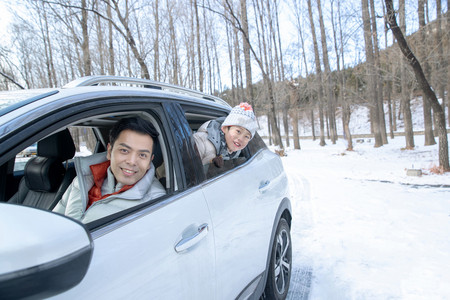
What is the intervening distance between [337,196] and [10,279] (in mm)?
6255

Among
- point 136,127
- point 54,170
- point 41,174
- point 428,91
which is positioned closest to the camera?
point 136,127

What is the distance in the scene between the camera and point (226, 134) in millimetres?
2455

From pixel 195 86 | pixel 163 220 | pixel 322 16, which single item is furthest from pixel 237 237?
pixel 195 86

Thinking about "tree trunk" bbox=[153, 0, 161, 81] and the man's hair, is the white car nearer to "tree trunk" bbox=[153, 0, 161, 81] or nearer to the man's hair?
the man's hair

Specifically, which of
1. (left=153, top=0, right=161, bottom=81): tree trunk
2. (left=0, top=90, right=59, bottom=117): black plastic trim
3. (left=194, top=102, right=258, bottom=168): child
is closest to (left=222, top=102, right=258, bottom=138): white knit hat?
(left=194, top=102, right=258, bottom=168): child

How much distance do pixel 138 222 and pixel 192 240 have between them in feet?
0.94

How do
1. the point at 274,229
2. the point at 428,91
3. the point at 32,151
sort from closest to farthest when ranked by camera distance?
1. the point at 274,229
2. the point at 32,151
3. the point at 428,91

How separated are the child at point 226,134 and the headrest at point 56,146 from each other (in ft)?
3.10

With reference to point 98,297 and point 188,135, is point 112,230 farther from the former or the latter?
point 188,135

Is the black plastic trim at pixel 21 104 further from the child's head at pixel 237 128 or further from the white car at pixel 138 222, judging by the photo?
the child's head at pixel 237 128

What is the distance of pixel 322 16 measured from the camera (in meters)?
21.0

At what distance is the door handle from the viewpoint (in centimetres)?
124

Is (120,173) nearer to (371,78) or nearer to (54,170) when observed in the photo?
(54,170)

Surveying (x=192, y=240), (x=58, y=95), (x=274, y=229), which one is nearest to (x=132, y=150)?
(x=58, y=95)
